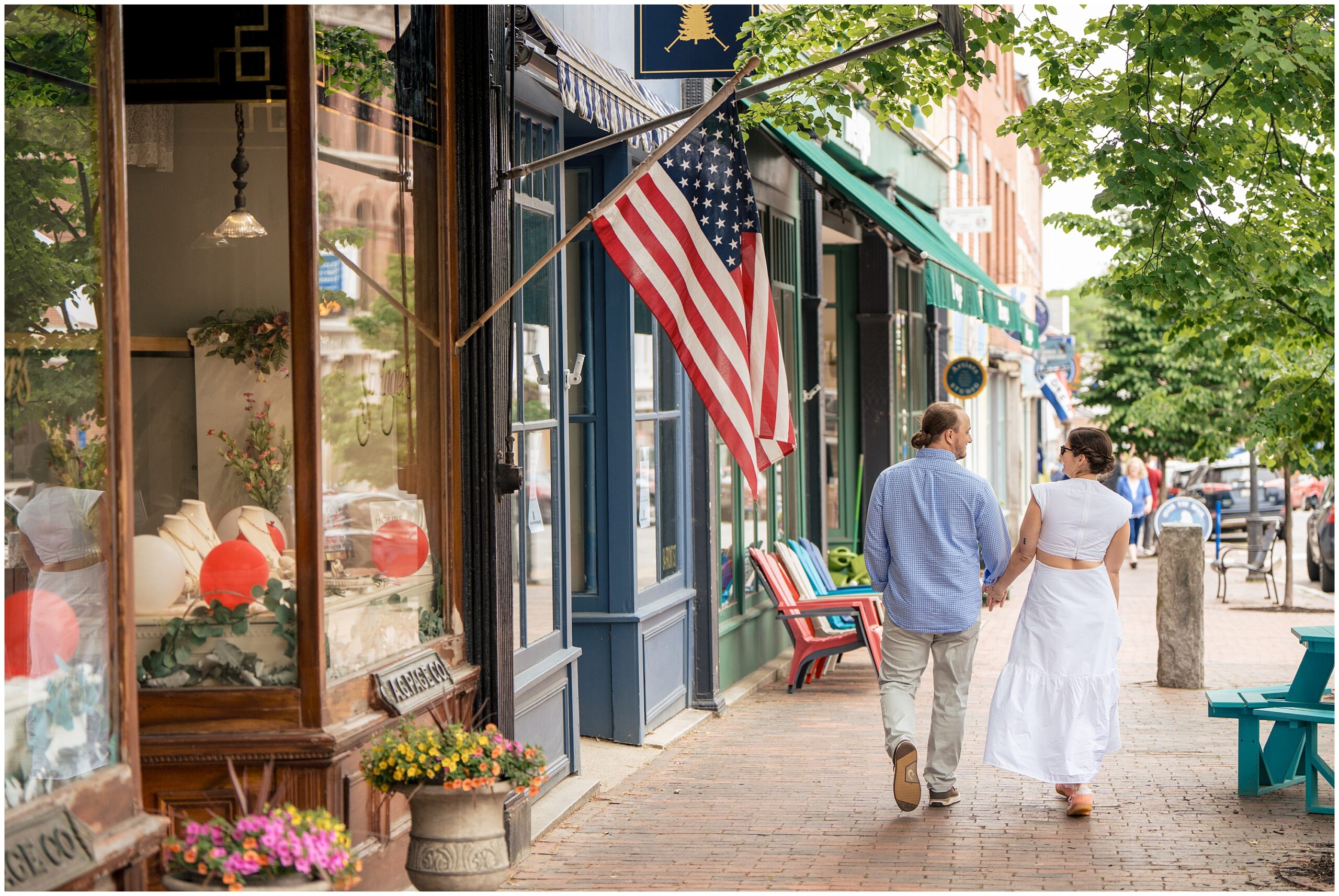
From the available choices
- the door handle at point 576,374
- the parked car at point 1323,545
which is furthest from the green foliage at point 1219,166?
the parked car at point 1323,545

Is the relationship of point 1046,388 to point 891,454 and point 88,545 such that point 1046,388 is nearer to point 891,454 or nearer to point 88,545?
point 891,454

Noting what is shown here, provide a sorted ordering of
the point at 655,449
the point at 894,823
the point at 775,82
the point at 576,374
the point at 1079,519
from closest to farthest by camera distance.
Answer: the point at 775,82, the point at 894,823, the point at 1079,519, the point at 576,374, the point at 655,449

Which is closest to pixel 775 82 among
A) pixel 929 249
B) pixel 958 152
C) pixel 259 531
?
pixel 259 531

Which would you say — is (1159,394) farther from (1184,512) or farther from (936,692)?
(936,692)

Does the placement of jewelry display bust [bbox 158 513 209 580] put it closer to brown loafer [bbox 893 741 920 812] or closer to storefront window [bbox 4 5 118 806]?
storefront window [bbox 4 5 118 806]

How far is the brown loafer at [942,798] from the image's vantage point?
7168 mm

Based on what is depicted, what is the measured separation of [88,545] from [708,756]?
4957 millimetres

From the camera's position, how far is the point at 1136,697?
10609mm

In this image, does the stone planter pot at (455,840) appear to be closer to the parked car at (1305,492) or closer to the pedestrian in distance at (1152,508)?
the pedestrian in distance at (1152,508)

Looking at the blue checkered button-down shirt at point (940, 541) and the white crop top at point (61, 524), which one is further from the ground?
the white crop top at point (61, 524)

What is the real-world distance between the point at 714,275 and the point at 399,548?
1819 mm

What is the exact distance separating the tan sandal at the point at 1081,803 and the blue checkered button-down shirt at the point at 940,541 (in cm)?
89

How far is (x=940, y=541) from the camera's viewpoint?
713 cm

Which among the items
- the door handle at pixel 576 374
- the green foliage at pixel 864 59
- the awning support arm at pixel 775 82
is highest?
the green foliage at pixel 864 59
